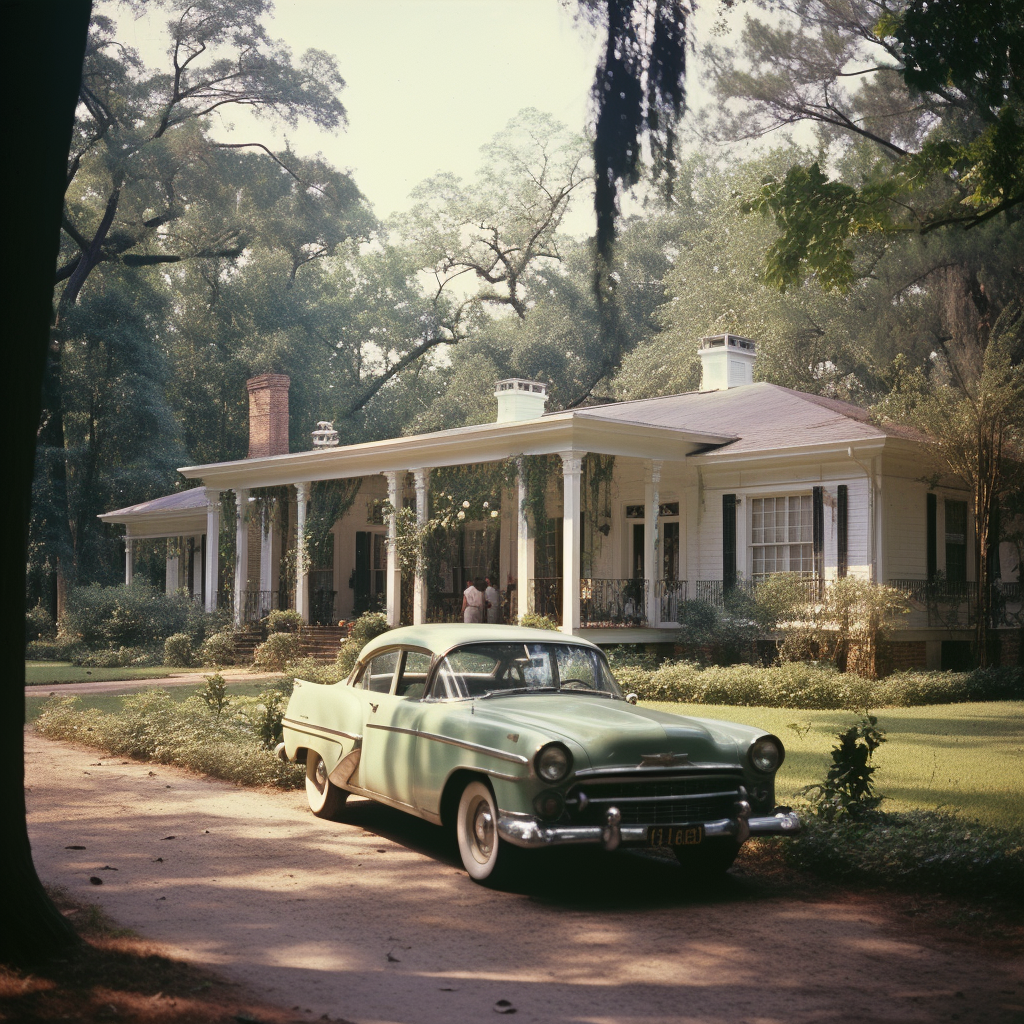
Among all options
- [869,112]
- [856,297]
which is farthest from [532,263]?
[869,112]

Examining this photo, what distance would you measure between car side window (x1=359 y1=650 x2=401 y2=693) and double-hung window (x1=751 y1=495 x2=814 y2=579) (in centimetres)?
1331

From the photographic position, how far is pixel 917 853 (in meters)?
6.77

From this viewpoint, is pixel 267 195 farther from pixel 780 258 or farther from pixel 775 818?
pixel 775 818

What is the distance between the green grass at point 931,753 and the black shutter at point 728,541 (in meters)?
5.57

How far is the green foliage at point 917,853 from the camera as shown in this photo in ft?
21.2

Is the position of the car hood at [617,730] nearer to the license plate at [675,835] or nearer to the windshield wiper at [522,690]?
the windshield wiper at [522,690]

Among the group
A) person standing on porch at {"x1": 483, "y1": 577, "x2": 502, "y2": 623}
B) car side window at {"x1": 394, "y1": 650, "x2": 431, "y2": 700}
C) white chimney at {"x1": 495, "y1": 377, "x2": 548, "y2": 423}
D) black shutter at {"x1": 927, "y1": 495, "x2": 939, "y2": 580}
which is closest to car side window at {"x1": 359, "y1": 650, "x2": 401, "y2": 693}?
car side window at {"x1": 394, "y1": 650, "x2": 431, "y2": 700}

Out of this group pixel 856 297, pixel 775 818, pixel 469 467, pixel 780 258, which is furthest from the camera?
pixel 856 297

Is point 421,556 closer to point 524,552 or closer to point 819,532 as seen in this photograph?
point 524,552

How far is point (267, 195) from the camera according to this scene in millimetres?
41375

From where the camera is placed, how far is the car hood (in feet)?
21.2

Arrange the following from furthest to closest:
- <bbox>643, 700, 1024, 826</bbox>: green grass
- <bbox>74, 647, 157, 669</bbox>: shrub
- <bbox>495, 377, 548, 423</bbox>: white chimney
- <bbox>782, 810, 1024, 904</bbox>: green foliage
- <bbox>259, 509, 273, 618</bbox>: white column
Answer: <bbox>259, 509, 273, 618</bbox>: white column → <bbox>74, 647, 157, 669</bbox>: shrub → <bbox>495, 377, 548, 423</bbox>: white chimney → <bbox>643, 700, 1024, 826</bbox>: green grass → <bbox>782, 810, 1024, 904</bbox>: green foliage

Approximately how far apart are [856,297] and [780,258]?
1810 centimetres

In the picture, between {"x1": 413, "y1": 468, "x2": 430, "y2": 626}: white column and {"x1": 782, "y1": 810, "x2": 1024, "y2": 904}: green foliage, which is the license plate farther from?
{"x1": 413, "y1": 468, "x2": 430, "y2": 626}: white column
